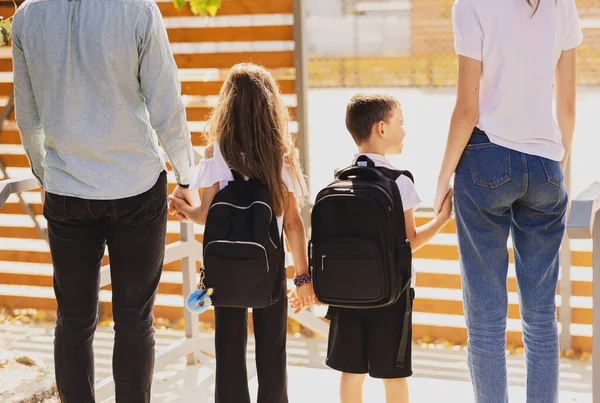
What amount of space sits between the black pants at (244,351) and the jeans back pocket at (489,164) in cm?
72

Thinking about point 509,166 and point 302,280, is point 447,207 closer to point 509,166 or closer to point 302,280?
point 509,166

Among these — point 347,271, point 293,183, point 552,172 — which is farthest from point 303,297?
point 552,172

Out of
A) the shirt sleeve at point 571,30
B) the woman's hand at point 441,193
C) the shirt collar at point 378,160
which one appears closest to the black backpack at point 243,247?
the shirt collar at point 378,160

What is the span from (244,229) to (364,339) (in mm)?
546

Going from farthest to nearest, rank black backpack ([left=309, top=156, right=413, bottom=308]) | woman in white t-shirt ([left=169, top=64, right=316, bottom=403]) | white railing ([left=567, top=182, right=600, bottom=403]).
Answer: woman in white t-shirt ([left=169, top=64, right=316, bottom=403]), black backpack ([left=309, top=156, right=413, bottom=308]), white railing ([left=567, top=182, right=600, bottom=403])

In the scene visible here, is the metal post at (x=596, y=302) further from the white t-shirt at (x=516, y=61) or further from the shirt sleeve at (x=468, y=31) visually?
the shirt sleeve at (x=468, y=31)

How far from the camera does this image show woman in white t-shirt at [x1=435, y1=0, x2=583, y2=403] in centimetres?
257

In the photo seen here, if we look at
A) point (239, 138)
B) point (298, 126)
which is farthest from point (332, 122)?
point (239, 138)

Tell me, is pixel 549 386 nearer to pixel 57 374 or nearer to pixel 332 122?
pixel 57 374

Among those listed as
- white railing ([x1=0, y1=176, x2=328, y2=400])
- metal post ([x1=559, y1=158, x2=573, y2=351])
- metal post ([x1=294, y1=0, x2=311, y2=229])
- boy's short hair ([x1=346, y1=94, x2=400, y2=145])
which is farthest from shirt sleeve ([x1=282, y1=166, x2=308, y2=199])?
metal post ([x1=559, y1=158, x2=573, y2=351])

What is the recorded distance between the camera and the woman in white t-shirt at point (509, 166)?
101 inches

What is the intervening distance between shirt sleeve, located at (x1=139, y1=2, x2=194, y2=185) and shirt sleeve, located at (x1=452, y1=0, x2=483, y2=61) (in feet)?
2.84

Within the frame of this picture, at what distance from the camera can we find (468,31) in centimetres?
256

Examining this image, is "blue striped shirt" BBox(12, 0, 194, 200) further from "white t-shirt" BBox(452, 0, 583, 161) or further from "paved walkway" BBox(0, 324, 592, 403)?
"paved walkway" BBox(0, 324, 592, 403)
